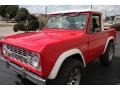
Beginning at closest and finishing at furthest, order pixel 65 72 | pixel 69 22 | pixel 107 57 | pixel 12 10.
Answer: pixel 65 72, pixel 69 22, pixel 107 57, pixel 12 10

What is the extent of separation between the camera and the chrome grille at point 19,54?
13.9 feet

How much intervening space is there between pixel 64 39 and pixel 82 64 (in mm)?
766


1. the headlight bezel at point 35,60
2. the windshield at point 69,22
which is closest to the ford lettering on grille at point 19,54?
the headlight bezel at point 35,60

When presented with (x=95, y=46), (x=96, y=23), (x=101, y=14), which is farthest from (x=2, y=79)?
(x=101, y=14)

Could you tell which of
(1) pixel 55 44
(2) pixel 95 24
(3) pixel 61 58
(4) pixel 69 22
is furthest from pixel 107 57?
(1) pixel 55 44

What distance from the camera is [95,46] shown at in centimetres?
576

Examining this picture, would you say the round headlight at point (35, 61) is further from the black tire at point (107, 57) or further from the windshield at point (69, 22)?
the black tire at point (107, 57)

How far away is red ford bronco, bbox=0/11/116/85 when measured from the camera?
4.02m

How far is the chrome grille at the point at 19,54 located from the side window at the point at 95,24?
1.97 metres

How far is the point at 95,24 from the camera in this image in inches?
237

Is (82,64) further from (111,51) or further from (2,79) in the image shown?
(111,51)

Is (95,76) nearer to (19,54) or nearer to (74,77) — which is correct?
(74,77)

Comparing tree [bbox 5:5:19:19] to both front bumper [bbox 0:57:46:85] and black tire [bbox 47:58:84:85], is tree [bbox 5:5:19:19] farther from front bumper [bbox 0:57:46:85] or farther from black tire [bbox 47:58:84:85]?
black tire [bbox 47:58:84:85]

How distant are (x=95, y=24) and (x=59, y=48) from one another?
7.12 ft
